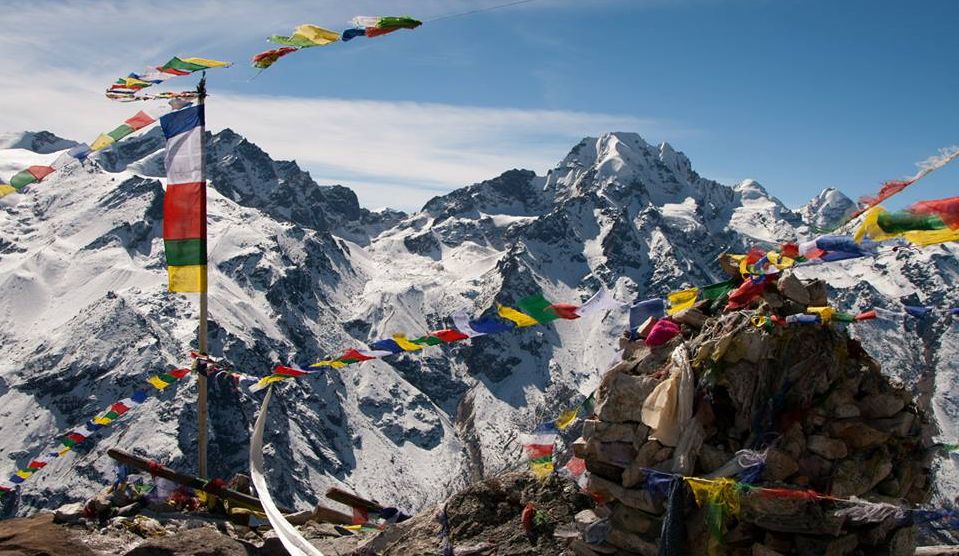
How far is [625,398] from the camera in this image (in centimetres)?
1319

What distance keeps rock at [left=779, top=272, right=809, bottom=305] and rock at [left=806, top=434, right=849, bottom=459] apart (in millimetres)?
2116

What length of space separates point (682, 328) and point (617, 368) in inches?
53.4

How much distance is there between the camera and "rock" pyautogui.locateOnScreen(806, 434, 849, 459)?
40.0 ft

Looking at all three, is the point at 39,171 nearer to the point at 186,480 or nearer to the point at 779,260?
the point at 186,480

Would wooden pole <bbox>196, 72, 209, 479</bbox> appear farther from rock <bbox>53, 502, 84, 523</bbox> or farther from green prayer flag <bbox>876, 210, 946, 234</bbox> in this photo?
green prayer flag <bbox>876, 210, 946, 234</bbox>

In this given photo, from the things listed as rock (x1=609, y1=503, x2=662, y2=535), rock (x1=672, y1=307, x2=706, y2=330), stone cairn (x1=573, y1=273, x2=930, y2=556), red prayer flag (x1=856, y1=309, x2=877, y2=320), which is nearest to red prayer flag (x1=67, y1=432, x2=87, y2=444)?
stone cairn (x1=573, y1=273, x2=930, y2=556)

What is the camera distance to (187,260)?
19.2m

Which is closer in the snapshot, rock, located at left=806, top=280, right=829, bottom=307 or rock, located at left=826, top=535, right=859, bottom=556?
rock, located at left=826, top=535, right=859, bottom=556

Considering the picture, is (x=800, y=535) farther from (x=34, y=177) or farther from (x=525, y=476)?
(x=34, y=177)

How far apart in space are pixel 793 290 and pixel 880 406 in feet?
6.96

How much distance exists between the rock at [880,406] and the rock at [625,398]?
3100mm

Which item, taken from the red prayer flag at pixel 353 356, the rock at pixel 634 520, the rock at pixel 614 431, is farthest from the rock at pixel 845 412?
the red prayer flag at pixel 353 356

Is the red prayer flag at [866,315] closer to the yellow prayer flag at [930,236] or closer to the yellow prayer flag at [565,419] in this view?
the yellow prayer flag at [930,236]

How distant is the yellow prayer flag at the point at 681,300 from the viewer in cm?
1459
